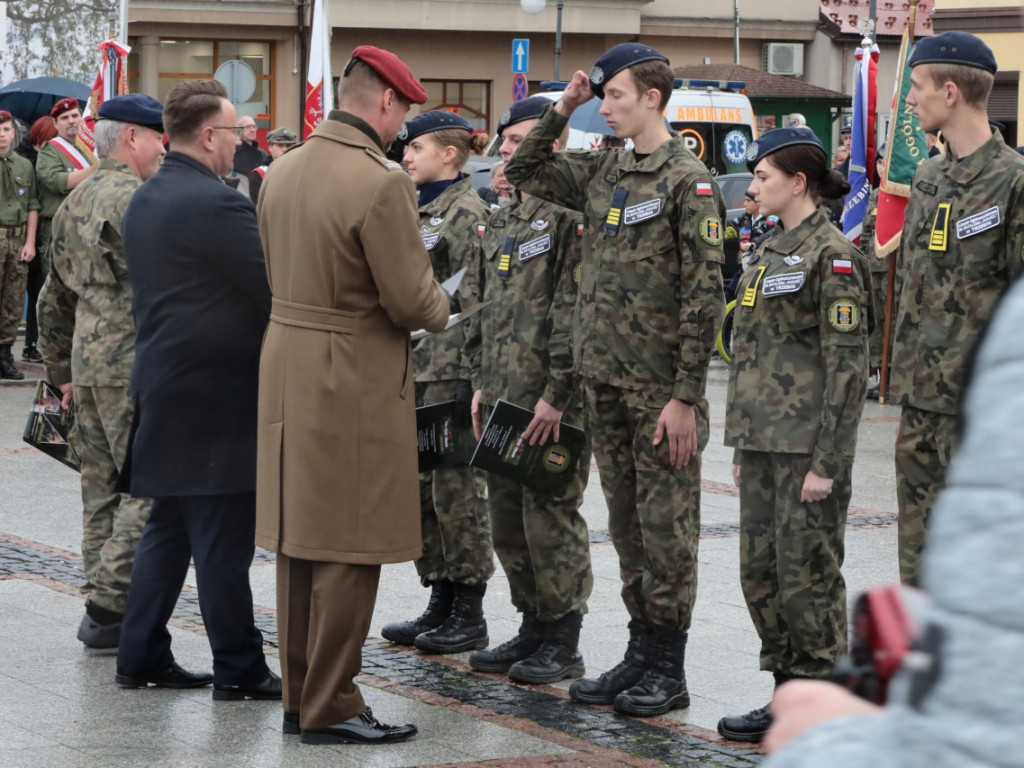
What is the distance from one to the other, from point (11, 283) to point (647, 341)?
11224mm

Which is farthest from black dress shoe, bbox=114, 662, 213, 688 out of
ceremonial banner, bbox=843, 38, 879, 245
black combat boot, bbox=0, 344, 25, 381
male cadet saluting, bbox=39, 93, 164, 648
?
black combat boot, bbox=0, 344, 25, 381

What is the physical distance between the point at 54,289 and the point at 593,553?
3.00 m

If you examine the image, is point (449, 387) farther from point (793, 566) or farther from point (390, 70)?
point (793, 566)

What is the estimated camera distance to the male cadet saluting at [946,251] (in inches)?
195

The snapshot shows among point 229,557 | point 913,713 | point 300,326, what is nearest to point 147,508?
point 229,557

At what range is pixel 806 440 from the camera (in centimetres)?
497

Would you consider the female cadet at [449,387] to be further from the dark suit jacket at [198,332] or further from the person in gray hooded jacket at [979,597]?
the person in gray hooded jacket at [979,597]

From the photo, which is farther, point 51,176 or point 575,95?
point 51,176

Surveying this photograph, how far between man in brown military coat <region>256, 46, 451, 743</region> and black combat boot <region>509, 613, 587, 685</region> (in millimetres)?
796

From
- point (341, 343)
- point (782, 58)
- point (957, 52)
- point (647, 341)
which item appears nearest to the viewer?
point (341, 343)

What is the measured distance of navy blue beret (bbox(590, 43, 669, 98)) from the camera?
5324 millimetres

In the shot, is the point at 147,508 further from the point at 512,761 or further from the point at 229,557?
the point at 512,761

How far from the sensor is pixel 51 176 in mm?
15156

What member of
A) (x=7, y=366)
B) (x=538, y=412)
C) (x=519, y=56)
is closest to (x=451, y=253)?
(x=538, y=412)
